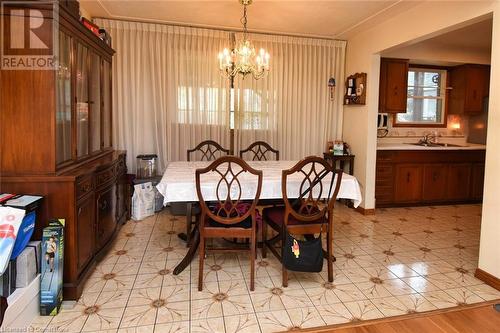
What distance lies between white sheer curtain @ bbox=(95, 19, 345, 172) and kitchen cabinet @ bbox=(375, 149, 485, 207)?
1013 mm

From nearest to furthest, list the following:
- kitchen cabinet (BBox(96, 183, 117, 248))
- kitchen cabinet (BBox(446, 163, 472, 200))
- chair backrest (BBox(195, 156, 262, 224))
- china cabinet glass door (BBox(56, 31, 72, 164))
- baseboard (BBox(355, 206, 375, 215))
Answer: china cabinet glass door (BBox(56, 31, 72, 164)) < chair backrest (BBox(195, 156, 262, 224)) < kitchen cabinet (BBox(96, 183, 117, 248)) < baseboard (BBox(355, 206, 375, 215)) < kitchen cabinet (BBox(446, 163, 472, 200))

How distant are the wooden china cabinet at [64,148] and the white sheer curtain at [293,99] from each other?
2.45 metres

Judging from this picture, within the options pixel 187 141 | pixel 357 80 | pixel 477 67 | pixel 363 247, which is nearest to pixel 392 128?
pixel 357 80

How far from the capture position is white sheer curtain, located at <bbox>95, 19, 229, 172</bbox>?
14.8ft

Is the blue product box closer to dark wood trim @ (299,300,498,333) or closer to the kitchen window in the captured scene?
dark wood trim @ (299,300,498,333)

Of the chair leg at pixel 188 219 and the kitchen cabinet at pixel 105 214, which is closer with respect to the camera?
the kitchen cabinet at pixel 105 214

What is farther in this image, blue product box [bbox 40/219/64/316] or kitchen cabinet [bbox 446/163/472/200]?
kitchen cabinet [bbox 446/163/472/200]

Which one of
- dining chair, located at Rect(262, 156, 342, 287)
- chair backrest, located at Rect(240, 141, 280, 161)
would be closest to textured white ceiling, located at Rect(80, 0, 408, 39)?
chair backrest, located at Rect(240, 141, 280, 161)

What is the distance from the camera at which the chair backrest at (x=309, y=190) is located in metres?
2.48

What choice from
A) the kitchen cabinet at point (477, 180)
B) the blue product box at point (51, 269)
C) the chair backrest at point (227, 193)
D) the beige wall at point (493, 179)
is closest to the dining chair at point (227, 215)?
the chair backrest at point (227, 193)

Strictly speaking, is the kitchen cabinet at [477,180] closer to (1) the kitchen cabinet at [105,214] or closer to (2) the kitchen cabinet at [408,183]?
(2) the kitchen cabinet at [408,183]

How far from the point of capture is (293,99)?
16.9ft

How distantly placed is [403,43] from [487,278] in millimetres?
2614

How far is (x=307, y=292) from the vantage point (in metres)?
2.52
